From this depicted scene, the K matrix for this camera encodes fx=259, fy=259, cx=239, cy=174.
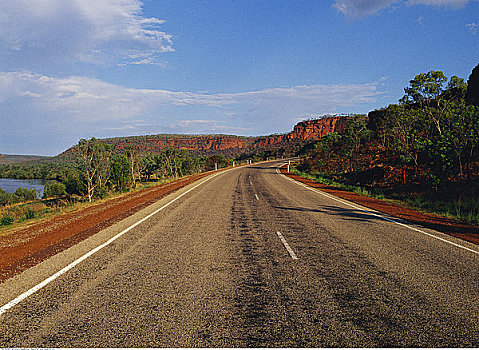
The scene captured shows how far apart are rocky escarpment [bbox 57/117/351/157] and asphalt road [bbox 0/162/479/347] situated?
123m

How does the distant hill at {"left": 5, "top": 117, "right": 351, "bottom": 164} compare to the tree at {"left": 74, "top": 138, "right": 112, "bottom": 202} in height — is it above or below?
above

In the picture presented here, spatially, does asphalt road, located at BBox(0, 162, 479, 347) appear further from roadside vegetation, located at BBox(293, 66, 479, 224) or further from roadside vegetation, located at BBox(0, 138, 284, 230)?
roadside vegetation, located at BBox(0, 138, 284, 230)

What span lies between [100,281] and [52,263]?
163 centimetres

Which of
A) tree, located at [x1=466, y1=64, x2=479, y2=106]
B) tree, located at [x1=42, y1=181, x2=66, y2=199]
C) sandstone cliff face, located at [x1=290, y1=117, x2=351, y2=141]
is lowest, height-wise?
tree, located at [x1=42, y1=181, x2=66, y2=199]

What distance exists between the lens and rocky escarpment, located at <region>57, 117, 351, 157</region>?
473 ft

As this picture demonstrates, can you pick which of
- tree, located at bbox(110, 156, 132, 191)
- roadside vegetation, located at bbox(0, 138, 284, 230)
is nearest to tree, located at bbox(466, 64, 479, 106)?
roadside vegetation, located at bbox(0, 138, 284, 230)

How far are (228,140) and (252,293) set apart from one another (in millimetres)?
186882

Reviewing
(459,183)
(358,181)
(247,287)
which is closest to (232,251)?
(247,287)

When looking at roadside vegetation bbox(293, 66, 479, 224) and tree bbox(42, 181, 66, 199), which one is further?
tree bbox(42, 181, 66, 199)

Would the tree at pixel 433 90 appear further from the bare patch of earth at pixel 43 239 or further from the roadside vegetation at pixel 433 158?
the bare patch of earth at pixel 43 239

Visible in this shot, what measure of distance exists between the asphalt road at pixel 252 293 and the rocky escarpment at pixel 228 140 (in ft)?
402

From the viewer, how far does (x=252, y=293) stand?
3.73 m

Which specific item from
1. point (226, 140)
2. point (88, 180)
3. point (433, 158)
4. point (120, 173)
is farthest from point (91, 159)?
point (226, 140)

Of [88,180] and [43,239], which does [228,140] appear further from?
[43,239]
